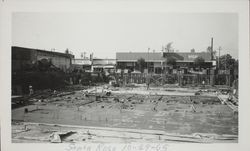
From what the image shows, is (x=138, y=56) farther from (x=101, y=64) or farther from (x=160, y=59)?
(x=101, y=64)

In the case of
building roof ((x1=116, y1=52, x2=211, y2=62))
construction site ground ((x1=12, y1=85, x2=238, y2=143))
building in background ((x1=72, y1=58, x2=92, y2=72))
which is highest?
building roof ((x1=116, y1=52, x2=211, y2=62))

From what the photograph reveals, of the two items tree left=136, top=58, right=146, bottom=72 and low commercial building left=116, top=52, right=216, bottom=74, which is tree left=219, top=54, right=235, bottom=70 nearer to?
low commercial building left=116, top=52, right=216, bottom=74

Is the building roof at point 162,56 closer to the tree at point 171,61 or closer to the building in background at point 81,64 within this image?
the tree at point 171,61

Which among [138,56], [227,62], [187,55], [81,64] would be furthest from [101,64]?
[227,62]

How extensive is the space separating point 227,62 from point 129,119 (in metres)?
0.74

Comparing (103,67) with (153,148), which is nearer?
(153,148)

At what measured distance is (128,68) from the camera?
1799 millimetres

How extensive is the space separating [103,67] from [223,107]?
0.84 meters

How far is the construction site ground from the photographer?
1.71 metres

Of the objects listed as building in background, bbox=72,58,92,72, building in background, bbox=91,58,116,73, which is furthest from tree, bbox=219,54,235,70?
building in background, bbox=72,58,92,72

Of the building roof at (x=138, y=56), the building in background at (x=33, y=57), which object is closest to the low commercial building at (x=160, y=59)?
the building roof at (x=138, y=56)
